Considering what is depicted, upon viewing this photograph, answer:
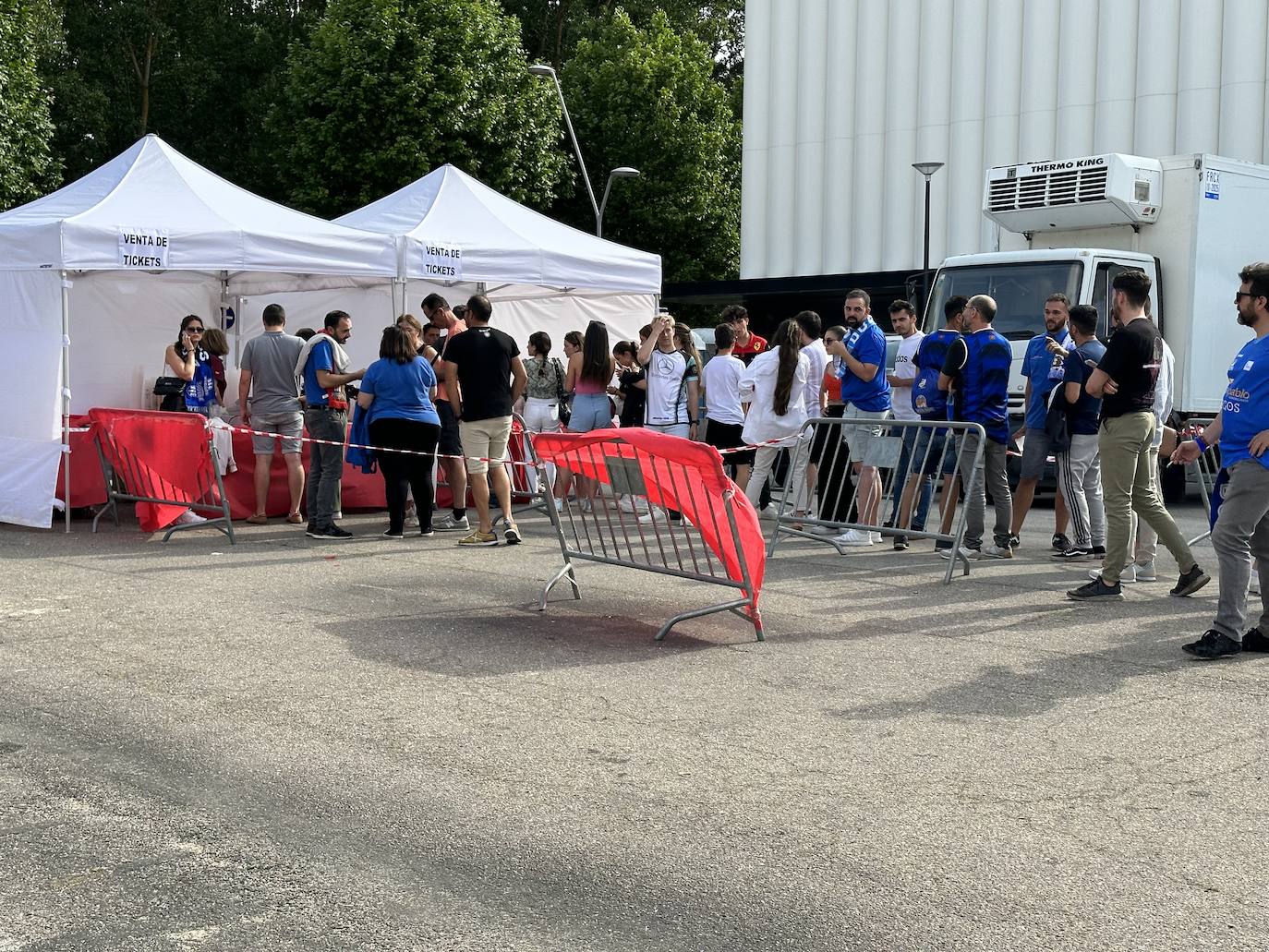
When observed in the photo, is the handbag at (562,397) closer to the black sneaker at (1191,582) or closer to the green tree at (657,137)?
the black sneaker at (1191,582)

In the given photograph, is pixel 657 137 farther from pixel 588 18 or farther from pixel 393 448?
pixel 393 448

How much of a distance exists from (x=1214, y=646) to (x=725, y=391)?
19.5 feet

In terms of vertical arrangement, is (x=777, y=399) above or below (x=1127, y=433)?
above

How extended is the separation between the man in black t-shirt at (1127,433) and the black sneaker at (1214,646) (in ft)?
5.19

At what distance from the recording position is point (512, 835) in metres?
4.47

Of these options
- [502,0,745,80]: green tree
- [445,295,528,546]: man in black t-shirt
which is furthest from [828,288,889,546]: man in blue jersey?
[502,0,745,80]: green tree

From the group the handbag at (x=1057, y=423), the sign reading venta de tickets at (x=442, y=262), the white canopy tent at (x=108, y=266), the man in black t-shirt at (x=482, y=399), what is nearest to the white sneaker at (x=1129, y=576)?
the handbag at (x=1057, y=423)

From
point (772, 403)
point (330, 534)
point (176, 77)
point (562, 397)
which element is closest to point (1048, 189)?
point (772, 403)

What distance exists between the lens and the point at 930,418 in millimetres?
11211

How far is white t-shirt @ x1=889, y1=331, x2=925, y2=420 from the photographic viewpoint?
39.6ft

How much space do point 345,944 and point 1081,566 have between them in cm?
780

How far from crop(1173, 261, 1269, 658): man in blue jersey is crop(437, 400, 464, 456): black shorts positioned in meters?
6.85

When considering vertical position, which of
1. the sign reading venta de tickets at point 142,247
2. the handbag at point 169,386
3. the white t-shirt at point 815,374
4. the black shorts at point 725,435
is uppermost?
the sign reading venta de tickets at point 142,247

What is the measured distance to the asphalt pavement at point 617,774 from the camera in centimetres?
385
